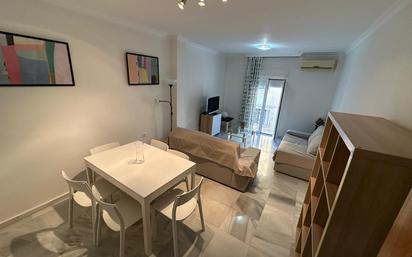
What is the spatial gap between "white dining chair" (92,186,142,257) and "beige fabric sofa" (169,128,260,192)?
1295 mm

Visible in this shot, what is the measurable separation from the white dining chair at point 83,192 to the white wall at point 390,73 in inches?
96.6

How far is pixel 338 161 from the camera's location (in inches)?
43.2

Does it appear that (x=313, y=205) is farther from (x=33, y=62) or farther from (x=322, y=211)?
(x=33, y=62)

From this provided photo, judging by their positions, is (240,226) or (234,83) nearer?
(240,226)

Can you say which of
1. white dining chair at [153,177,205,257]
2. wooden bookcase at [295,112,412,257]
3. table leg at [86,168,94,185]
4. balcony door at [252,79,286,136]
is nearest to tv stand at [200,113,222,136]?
balcony door at [252,79,286,136]

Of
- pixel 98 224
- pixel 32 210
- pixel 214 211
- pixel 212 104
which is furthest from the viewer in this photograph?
pixel 212 104

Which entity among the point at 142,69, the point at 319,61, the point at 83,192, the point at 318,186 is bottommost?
the point at 83,192

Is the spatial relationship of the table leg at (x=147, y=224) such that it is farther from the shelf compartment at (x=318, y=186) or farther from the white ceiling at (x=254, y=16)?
the white ceiling at (x=254, y=16)

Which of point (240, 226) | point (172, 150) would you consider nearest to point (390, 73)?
point (240, 226)

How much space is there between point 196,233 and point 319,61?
465 centimetres

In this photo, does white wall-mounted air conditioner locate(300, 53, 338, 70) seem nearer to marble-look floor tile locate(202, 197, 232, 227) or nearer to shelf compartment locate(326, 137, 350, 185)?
shelf compartment locate(326, 137, 350, 185)

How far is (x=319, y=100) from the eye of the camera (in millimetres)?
4516

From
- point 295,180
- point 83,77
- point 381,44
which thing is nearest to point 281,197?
→ point 295,180

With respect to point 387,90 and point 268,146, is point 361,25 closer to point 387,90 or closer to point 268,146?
point 387,90
